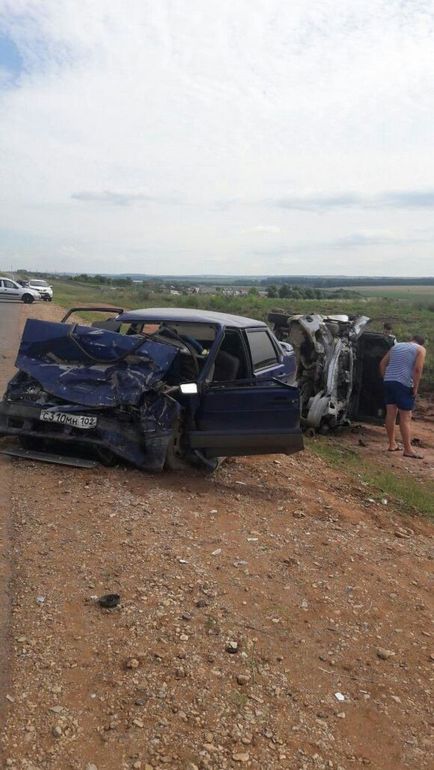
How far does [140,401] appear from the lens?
222 inches

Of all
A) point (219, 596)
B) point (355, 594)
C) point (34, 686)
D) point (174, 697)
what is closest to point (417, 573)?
point (355, 594)

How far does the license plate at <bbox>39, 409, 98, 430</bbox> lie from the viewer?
5.68m

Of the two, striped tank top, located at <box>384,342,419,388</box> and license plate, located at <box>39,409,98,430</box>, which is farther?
striped tank top, located at <box>384,342,419,388</box>

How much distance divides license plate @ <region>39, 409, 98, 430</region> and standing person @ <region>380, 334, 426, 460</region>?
4.87m

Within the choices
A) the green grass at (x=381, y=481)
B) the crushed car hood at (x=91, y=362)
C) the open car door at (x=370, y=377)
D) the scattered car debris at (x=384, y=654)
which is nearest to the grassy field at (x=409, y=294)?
the open car door at (x=370, y=377)

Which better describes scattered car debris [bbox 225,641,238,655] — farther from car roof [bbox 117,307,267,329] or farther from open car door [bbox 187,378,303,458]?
car roof [bbox 117,307,267,329]

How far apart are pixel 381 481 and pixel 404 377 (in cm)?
189

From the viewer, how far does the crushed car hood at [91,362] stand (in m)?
5.72

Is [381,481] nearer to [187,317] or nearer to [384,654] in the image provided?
[187,317]

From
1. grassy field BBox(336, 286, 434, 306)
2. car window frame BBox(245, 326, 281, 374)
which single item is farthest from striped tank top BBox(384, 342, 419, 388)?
grassy field BBox(336, 286, 434, 306)

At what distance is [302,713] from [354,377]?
781 cm

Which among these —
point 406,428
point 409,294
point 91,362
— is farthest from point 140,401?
point 409,294

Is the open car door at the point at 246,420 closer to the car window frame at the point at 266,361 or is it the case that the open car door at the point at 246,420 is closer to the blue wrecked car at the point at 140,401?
the blue wrecked car at the point at 140,401

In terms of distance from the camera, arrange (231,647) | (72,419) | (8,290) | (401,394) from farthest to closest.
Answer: (8,290) → (401,394) → (72,419) → (231,647)
